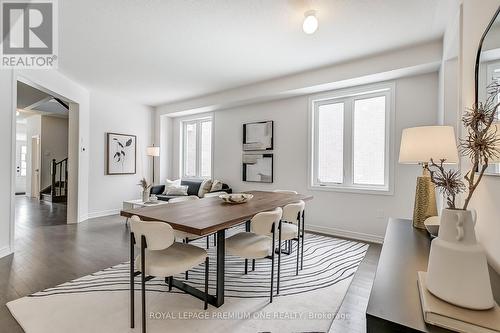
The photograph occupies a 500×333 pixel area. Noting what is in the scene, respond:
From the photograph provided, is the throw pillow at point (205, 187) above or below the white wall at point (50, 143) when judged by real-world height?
below

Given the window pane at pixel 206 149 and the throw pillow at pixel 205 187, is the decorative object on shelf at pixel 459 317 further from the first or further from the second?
the window pane at pixel 206 149

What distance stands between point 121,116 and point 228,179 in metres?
2.94

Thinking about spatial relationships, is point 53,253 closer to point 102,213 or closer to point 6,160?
point 6,160

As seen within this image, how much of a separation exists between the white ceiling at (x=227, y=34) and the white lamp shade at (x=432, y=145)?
1426mm

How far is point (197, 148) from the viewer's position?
6.28 metres

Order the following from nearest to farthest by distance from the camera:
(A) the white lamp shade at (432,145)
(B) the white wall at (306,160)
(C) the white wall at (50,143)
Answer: (A) the white lamp shade at (432,145)
(B) the white wall at (306,160)
(C) the white wall at (50,143)

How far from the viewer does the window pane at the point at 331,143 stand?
4.14 metres

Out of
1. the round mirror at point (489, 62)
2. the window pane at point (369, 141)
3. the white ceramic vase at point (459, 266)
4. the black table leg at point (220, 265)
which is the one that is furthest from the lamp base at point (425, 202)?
the window pane at point (369, 141)

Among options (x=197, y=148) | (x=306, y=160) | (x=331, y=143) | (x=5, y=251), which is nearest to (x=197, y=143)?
(x=197, y=148)

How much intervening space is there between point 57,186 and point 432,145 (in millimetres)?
8977

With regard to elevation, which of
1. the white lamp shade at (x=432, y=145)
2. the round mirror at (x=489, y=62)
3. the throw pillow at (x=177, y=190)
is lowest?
the throw pillow at (x=177, y=190)

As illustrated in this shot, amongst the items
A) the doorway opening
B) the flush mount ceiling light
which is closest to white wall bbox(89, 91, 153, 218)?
the doorway opening

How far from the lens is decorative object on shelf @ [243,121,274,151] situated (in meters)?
4.80

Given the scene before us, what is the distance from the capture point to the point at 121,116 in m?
5.72
